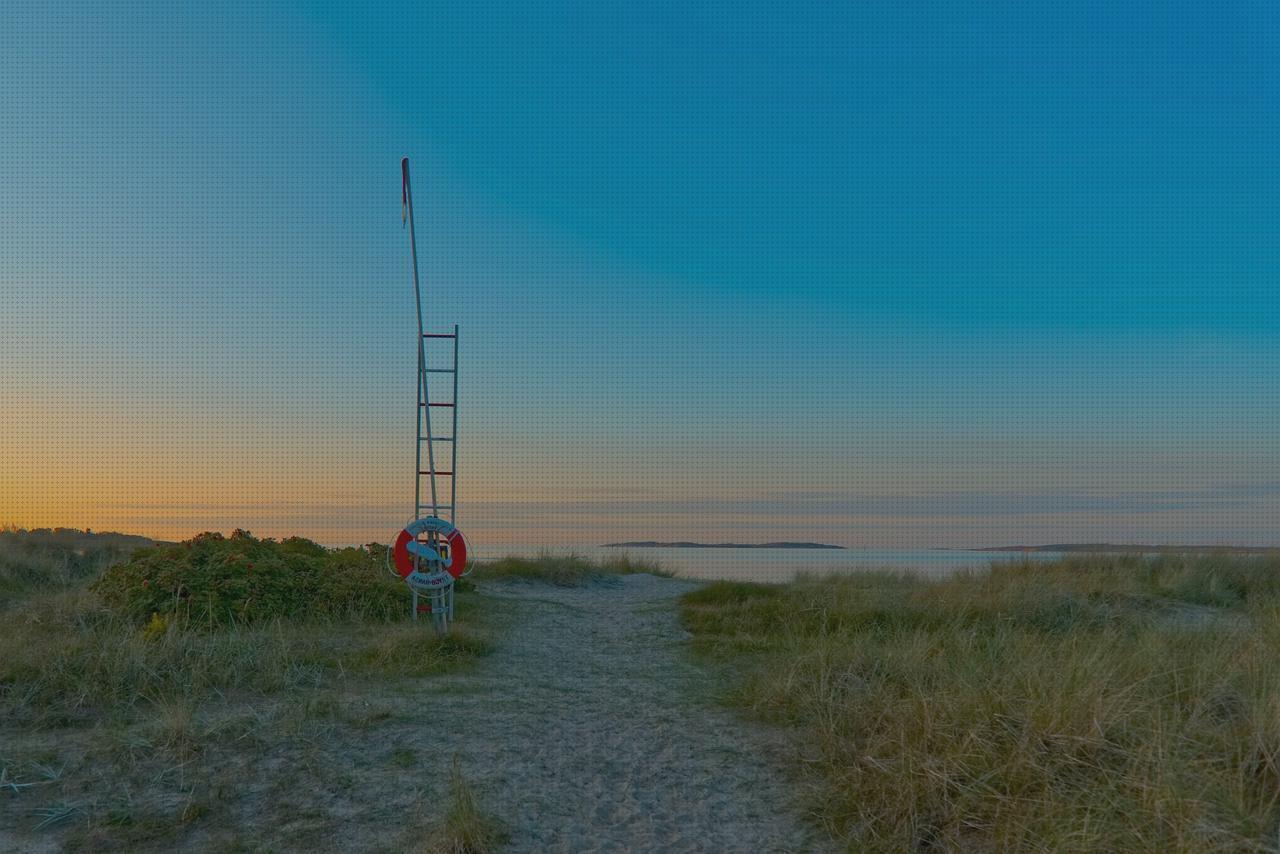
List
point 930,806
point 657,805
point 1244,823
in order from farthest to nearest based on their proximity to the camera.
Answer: point 657,805 < point 930,806 < point 1244,823

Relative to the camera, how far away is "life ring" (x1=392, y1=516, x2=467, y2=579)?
351 inches

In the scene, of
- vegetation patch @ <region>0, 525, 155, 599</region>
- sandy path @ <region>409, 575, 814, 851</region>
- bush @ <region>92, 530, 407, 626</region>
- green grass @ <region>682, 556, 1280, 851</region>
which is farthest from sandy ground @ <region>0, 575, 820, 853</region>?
vegetation patch @ <region>0, 525, 155, 599</region>

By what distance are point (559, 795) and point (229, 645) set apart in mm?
3839

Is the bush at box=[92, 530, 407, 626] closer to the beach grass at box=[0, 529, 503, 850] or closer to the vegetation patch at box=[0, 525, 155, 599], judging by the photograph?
the beach grass at box=[0, 529, 503, 850]

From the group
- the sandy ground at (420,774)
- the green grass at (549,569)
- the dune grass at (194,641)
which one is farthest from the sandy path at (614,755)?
the green grass at (549,569)

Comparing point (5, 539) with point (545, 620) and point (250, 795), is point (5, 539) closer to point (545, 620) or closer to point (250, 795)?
point (545, 620)

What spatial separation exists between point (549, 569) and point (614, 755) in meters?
10.9

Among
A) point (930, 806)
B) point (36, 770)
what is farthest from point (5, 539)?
point (930, 806)

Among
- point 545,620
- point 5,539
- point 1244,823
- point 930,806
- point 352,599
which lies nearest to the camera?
point 1244,823

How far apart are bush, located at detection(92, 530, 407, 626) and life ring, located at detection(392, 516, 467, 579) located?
4.46ft

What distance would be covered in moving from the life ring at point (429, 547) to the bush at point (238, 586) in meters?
1.36

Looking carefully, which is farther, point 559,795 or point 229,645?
point 229,645

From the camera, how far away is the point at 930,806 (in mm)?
4176

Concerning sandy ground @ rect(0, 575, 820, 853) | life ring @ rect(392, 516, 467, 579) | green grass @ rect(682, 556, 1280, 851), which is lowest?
sandy ground @ rect(0, 575, 820, 853)
